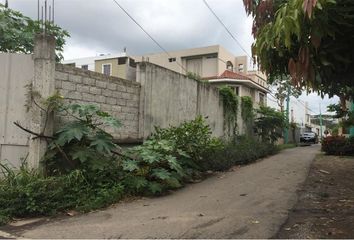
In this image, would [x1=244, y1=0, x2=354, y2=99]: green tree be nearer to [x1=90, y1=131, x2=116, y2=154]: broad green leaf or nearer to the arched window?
[x1=90, y1=131, x2=116, y2=154]: broad green leaf

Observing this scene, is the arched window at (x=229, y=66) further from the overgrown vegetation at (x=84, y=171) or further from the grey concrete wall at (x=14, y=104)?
the grey concrete wall at (x=14, y=104)

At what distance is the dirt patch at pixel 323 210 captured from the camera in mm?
6406

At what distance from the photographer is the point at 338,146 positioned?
21328 millimetres

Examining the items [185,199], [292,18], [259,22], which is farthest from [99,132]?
[292,18]

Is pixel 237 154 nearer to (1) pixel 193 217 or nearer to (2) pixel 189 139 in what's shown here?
(2) pixel 189 139

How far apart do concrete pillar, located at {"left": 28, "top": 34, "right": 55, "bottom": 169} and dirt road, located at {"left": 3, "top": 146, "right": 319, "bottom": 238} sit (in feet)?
6.19

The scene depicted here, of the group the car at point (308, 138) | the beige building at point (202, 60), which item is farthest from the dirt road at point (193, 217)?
the car at point (308, 138)

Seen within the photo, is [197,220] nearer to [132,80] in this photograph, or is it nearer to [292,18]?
[292,18]

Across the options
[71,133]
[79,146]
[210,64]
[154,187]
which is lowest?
[154,187]

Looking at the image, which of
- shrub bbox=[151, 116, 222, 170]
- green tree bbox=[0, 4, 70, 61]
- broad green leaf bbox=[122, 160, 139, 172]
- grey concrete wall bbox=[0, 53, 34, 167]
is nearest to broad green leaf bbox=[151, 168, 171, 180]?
broad green leaf bbox=[122, 160, 139, 172]

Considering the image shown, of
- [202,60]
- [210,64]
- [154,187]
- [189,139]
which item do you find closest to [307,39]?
[154,187]

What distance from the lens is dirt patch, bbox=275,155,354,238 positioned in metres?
6.41

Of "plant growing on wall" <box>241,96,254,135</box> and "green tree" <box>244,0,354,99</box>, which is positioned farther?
"plant growing on wall" <box>241,96,254,135</box>

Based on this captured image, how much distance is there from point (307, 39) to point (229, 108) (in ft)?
47.2
